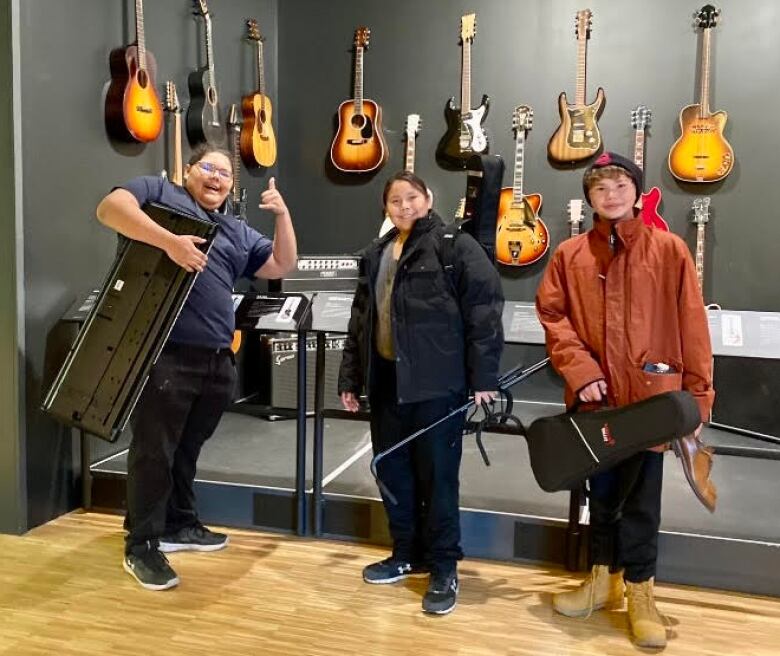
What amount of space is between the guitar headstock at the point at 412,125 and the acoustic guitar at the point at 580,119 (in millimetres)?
821

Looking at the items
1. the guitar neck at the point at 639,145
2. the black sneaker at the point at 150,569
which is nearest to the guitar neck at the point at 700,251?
the guitar neck at the point at 639,145

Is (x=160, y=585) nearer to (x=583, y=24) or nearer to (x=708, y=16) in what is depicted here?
(x=583, y=24)

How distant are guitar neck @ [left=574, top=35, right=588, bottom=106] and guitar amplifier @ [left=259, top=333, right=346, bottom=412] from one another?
1931 mm

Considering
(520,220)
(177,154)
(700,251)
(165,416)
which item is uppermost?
(177,154)

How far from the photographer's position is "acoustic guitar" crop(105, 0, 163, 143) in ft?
11.6

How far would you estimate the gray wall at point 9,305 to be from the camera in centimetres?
296

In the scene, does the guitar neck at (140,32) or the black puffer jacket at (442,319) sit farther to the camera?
the guitar neck at (140,32)

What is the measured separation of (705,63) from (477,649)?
3.52m

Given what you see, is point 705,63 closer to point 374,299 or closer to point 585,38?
point 585,38

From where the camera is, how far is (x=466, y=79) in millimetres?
4742

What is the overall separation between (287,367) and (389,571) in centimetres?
196

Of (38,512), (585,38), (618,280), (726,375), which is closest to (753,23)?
(585,38)

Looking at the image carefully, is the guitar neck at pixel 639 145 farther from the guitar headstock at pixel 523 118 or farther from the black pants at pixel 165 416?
the black pants at pixel 165 416

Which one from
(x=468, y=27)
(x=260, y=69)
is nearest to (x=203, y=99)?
(x=260, y=69)
